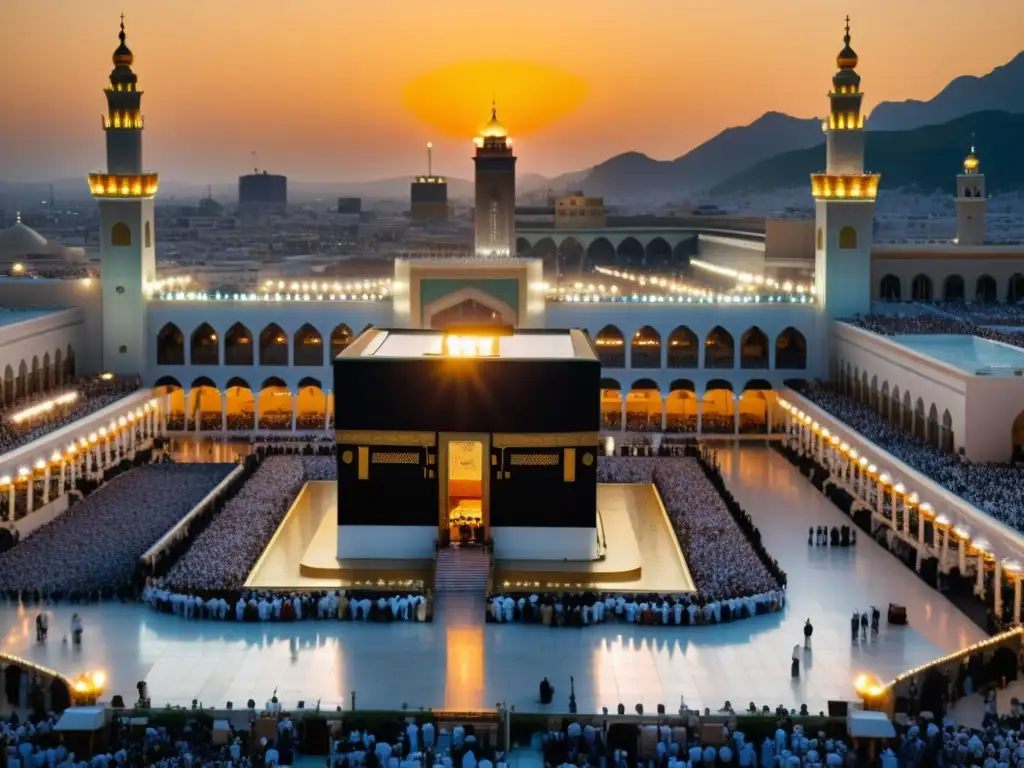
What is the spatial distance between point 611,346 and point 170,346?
15.1 meters

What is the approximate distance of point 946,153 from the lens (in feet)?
509

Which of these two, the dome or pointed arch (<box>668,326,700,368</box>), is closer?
pointed arch (<box>668,326,700,368</box>)

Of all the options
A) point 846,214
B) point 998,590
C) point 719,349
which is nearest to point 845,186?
point 846,214

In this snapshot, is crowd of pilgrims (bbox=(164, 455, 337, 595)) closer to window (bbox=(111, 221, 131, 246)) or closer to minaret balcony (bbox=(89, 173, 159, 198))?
window (bbox=(111, 221, 131, 246))

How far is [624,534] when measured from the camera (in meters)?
36.7

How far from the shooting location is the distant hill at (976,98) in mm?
152500

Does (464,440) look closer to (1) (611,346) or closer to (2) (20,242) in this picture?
(1) (611,346)

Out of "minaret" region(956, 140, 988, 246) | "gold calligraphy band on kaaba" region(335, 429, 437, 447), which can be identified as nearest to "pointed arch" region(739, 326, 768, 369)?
"gold calligraphy band on kaaba" region(335, 429, 437, 447)

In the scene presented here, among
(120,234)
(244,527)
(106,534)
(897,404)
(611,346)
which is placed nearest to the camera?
(106,534)

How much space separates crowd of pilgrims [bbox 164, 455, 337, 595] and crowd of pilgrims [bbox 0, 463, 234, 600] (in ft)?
3.51

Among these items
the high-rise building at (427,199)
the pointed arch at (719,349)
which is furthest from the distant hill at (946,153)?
the pointed arch at (719,349)

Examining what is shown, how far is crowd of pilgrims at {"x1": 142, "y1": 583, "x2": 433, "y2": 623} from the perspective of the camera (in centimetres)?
2981

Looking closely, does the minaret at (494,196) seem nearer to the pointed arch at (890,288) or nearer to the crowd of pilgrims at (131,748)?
the pointed arch at (890,288)

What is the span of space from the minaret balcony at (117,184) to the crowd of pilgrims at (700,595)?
23808 millimetres
